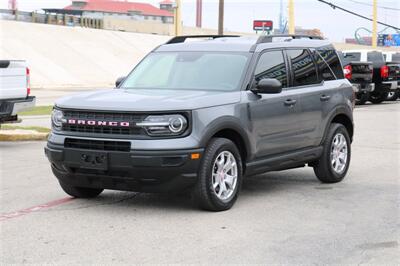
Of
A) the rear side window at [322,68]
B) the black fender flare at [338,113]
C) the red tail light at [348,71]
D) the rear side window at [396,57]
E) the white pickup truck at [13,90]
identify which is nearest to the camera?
the black fender flare at [338,113]

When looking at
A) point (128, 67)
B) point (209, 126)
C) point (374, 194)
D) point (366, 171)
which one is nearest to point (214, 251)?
point (209, 126)

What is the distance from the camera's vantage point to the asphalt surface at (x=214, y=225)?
5.50 m

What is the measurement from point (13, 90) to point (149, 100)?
6.48 meters

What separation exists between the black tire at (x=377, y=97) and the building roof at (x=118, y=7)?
131 metres

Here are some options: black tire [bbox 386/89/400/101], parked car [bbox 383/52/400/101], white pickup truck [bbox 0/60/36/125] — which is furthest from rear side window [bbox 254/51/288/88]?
black tire [bbox 386/89/400/101]

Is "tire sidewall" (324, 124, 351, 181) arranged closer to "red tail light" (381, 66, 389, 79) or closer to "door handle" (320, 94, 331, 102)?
"door handle" (320, 94, 331, 102)

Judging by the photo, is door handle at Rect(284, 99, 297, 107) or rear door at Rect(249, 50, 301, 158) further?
door handle at Rect(284, 99, 297, 107)

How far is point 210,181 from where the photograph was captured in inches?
271

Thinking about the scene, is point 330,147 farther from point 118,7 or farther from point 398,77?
point 118,7

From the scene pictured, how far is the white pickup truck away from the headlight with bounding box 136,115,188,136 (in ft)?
21.1

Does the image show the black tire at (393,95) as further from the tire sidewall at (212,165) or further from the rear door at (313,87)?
the tire sidewall at (212,165)

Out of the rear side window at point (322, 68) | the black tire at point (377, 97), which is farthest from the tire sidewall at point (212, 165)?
the black tire at point (377, 97)

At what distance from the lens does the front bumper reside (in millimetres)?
6598

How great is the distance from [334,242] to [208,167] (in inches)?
59.6
